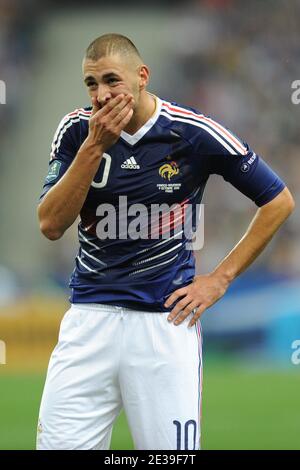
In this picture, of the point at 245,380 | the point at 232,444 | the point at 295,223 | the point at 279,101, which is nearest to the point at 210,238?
the point at 295,223

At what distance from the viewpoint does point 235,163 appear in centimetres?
476

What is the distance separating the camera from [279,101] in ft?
54.5

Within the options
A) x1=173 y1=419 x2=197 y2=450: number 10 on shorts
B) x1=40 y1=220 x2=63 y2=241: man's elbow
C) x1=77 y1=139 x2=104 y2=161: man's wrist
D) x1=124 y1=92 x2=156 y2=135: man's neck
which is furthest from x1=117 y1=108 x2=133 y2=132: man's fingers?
x1=173 y1=419 x2=197 y2=450: number 10 on shorts

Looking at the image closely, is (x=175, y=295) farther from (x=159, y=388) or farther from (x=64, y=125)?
(x=64, y=125)

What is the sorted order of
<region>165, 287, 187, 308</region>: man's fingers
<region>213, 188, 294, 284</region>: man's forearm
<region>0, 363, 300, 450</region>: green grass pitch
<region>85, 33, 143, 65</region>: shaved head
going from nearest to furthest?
<region>85, 33, 143, 65</region>: shaved head, <region>165, 287, 187, 308</region>: man's fingers, <region>213, 188, 294, 284</region>: man's forearm, <region>0, 363, 300, 450</region>: green grass pitch

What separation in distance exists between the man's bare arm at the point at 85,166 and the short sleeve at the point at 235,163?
0.48m

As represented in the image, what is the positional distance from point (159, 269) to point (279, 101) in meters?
12.3

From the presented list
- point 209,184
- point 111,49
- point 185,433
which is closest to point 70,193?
point 111,49

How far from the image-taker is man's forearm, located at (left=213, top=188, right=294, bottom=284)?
4805 mm

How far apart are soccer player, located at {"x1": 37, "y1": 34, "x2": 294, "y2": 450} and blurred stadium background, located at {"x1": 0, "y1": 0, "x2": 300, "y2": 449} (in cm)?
354

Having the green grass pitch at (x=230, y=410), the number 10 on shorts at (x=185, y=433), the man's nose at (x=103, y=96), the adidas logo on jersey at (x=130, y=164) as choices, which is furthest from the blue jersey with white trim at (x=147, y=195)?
the green grass pitch at (x=230, y=410)

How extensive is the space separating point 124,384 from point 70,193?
35.6 inches

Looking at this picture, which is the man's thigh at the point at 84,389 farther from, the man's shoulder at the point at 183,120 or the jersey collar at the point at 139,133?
the man's shoulder at the point at 183,120

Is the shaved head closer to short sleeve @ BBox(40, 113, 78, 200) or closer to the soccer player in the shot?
the soccer player
